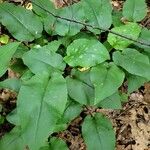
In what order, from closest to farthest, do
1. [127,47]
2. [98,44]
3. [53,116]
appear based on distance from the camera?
[53,116], [98,44], [127,47]

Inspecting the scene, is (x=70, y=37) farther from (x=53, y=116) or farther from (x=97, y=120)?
(x=53, y=116)

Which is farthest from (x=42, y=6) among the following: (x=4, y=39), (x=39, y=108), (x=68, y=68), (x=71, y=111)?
(x=39, y=108)

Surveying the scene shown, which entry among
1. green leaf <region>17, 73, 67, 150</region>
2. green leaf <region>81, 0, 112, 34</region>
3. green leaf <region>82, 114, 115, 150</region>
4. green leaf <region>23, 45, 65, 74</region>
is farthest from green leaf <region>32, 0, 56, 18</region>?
green leaf <region>82, 114, 115, 150</region>

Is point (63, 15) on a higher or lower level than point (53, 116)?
higher

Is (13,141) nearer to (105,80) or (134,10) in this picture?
(105,80)

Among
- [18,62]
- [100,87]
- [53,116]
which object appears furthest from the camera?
[18,62]

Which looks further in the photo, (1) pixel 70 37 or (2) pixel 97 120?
(1) pixel 70 37

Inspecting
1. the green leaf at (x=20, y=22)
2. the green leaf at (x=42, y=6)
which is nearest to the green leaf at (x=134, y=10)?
the green leaf at (x=42, y=6)

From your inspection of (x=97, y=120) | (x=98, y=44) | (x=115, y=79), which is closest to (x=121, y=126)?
(x=97, y=120)
